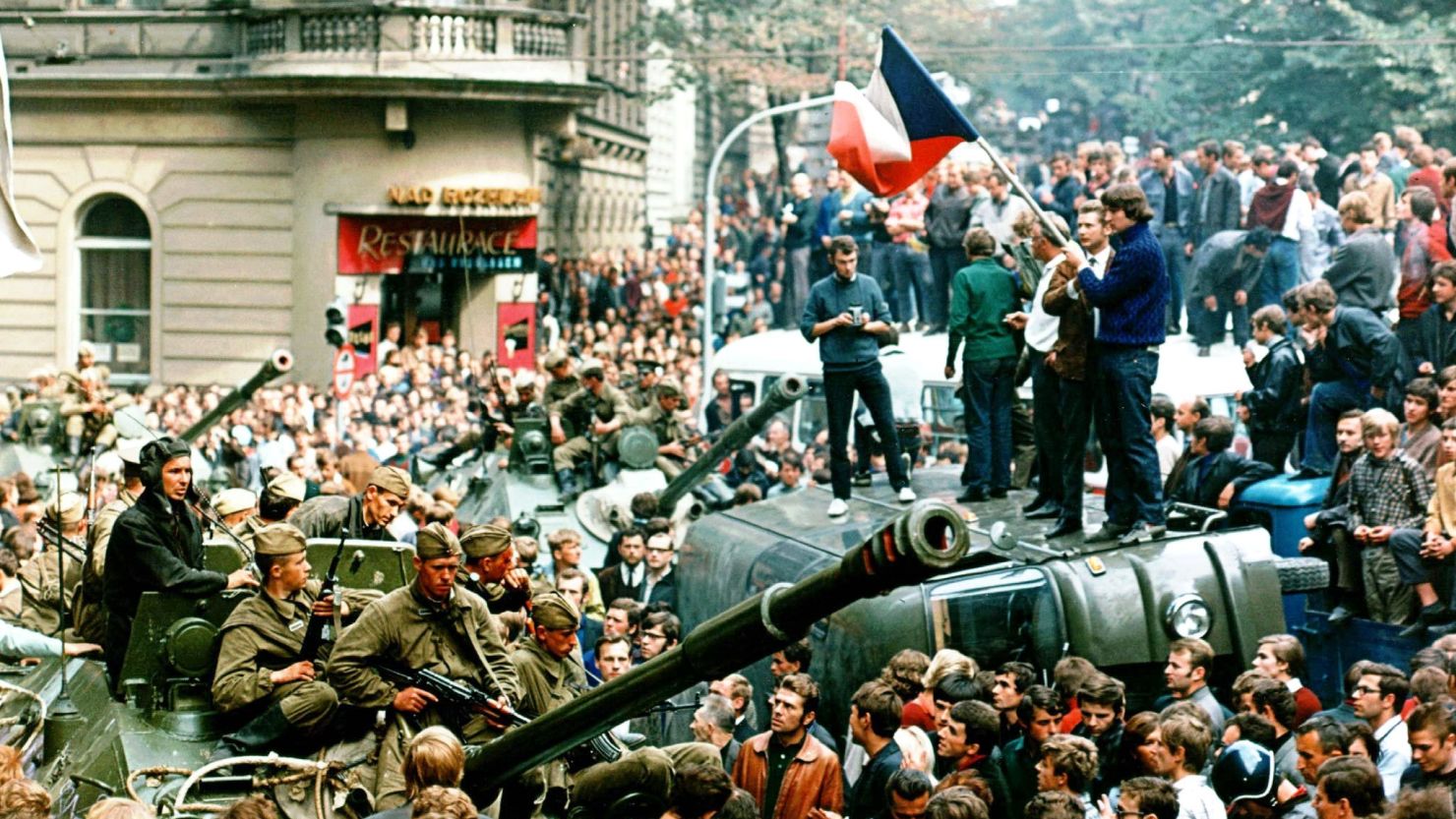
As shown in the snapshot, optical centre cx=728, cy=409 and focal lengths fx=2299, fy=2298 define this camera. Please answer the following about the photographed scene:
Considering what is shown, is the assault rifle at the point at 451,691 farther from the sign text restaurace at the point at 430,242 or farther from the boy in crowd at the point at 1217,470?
the sign text restaurace at the point at 430,242

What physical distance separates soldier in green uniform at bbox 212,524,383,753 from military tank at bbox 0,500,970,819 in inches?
6.2

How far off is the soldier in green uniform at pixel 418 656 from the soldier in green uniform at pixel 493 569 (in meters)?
0.96

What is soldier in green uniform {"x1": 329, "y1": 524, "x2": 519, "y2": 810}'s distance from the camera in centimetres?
941

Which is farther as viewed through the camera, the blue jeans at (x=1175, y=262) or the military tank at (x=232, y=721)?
the blue jeans at (x=1175, y=262)

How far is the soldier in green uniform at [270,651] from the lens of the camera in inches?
383

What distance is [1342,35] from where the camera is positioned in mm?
35875

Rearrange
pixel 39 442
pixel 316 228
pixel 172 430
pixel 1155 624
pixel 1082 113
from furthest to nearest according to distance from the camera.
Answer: pixel 1082 113
pixel 316 228
pixel 172 430
pixel 39 442
pixel 1155 624

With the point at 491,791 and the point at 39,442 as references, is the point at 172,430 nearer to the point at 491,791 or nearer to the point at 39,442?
the point at 39,442

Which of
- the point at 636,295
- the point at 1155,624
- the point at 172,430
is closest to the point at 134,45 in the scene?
the point at 636,295

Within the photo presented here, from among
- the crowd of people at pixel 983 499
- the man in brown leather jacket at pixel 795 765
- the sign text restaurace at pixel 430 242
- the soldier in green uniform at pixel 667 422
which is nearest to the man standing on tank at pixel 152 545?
the crowd of people at pixel 983 499

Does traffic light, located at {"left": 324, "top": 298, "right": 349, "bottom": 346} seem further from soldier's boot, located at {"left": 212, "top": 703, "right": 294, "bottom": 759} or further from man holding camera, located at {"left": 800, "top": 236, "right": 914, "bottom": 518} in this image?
soldier's boot, located at {"left": 212, "top": 703, "right": 294, "bottom": 759}

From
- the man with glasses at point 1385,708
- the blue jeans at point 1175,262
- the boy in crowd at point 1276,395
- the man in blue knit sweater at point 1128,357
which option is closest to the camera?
the man with glasses at point 1385,708

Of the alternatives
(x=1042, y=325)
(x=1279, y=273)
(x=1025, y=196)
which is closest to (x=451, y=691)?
(x=1025, y=196)

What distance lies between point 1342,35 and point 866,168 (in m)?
24.6
